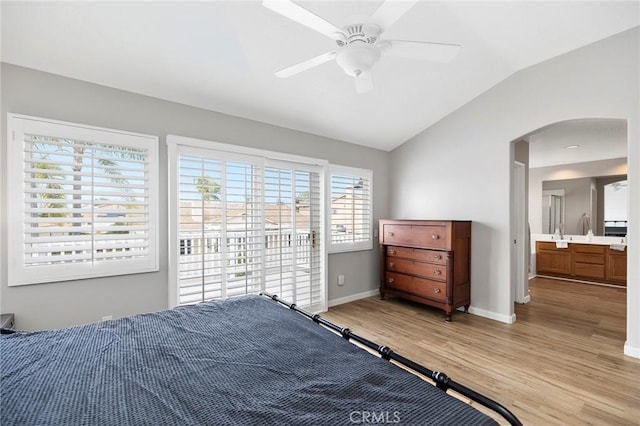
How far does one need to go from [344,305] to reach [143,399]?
359cm

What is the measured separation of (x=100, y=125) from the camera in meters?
2.56

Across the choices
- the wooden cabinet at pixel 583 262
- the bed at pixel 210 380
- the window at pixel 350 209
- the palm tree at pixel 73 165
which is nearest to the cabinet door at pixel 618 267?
the wooden cabinet at pixel 583 262

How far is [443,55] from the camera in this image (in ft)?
6.10

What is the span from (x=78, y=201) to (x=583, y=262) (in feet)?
26.5

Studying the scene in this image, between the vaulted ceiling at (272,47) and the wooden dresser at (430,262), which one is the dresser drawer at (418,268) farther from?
the vaulted ceiling at (272,47)

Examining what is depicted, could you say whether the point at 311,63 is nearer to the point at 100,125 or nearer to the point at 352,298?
the point at 100,125

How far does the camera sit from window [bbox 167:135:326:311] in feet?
9.65

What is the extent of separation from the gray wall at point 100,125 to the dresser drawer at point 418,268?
2.37 m

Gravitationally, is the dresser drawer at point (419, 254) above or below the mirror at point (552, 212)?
below

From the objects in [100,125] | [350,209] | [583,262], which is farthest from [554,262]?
[100,125]

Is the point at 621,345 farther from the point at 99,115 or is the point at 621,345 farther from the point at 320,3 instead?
the point at 99,115

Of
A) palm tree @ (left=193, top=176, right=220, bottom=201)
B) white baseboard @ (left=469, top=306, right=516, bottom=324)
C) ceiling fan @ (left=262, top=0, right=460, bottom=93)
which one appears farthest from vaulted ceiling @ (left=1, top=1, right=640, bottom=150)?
white baseboard @ (left=469, top=306, right=516, bottom=324)

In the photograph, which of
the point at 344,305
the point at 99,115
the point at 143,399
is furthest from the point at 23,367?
the point at 344,305

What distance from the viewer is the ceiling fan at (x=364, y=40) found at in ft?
4.87
